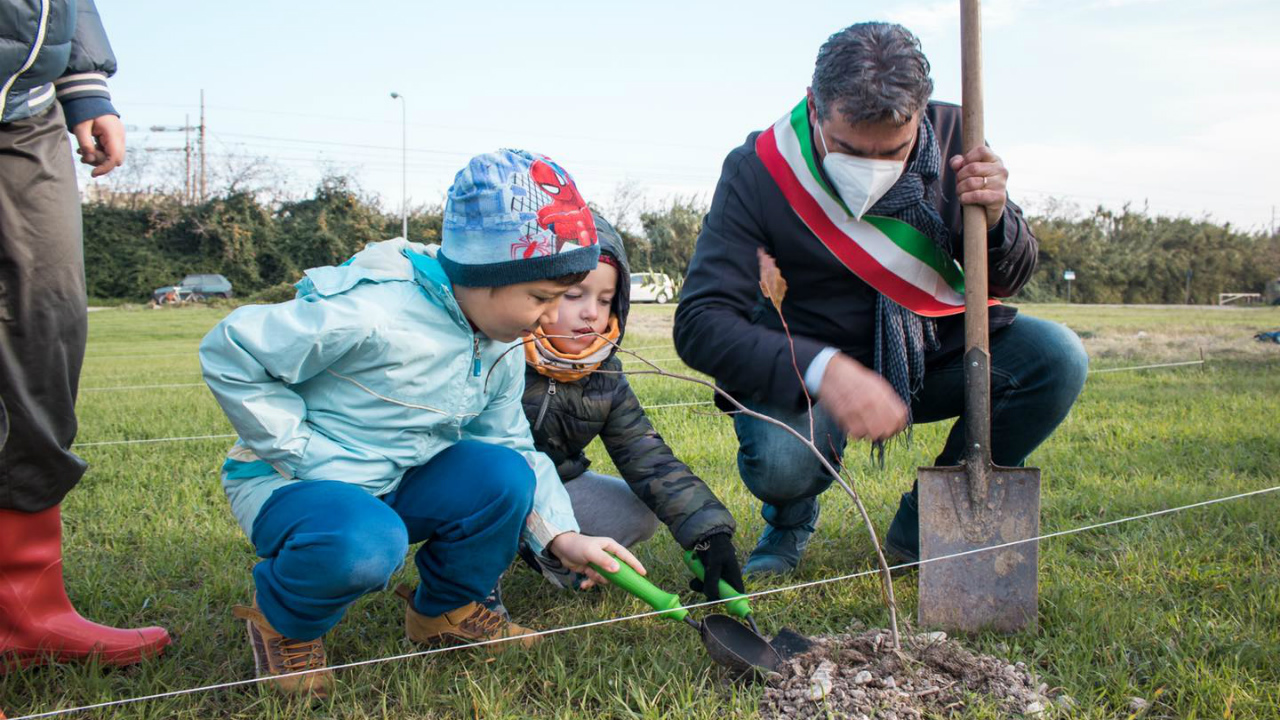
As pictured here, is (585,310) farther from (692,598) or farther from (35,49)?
(35,49)

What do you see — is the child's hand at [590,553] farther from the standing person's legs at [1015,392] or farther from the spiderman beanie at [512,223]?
the standing person's legs at [1015,392]

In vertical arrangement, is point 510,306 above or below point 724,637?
above

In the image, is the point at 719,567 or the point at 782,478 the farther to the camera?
the point at 782,478

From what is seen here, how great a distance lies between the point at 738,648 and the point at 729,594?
0.32 m

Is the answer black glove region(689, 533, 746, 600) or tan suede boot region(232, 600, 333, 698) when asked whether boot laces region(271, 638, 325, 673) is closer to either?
tan suede boot region(232, 600, 333, 698)

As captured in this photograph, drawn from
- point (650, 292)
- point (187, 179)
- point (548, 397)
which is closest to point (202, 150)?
point (187, 179)

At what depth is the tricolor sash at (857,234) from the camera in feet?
8.62

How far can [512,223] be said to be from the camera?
1971 millimetres

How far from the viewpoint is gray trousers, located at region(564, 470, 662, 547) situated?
2844mm

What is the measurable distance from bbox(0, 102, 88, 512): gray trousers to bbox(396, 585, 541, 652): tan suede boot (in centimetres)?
85

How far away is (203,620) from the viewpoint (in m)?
2.40

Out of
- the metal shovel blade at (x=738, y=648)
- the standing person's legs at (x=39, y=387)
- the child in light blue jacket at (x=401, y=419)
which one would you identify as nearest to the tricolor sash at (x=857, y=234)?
the child in light blue jacket at (x=401, y=419)

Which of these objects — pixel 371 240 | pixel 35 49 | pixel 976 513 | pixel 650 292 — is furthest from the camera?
pixel 371 240

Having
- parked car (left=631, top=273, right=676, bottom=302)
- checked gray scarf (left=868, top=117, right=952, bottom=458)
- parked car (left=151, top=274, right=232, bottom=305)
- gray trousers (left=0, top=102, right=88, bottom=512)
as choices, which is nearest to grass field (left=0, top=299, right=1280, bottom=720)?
gray trousers (left=0, top=102, right=88, bottom=512)
